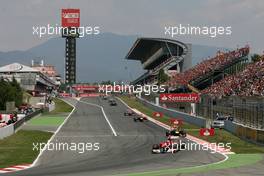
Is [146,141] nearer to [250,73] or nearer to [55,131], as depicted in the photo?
[55,131]

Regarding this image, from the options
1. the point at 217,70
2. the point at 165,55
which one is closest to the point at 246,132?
the point at 217,70

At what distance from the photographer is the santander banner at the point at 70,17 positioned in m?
175

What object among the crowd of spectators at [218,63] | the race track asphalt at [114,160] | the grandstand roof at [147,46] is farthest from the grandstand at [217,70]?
the race track asphalt at [114,160]

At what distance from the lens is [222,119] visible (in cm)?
5209

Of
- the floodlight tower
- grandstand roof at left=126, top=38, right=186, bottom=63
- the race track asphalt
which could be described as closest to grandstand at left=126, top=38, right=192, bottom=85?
grandstand roof at left=126, top=38, right=186, bottom=63

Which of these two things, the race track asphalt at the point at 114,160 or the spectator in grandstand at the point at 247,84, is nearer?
the race track asphalt at the point at 114,160

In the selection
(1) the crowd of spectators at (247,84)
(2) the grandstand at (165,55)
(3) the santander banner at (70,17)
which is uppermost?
(3) the santander banner at (70,17)

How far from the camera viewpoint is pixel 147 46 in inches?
6634

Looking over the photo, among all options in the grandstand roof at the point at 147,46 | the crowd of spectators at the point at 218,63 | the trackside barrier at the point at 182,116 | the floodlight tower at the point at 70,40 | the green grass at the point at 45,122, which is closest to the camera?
the trackside barrier at the point at 182,116

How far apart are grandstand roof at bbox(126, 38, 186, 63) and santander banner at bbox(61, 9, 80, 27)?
64.3ft

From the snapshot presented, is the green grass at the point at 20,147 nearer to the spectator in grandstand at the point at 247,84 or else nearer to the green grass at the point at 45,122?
the green grass at the point at 45,122

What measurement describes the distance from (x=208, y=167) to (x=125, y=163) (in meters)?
3.82

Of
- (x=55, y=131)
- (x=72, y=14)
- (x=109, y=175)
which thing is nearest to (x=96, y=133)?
(x=55, y=131)

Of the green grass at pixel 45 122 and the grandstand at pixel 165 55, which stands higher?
the grandstand at pixel 165 55
